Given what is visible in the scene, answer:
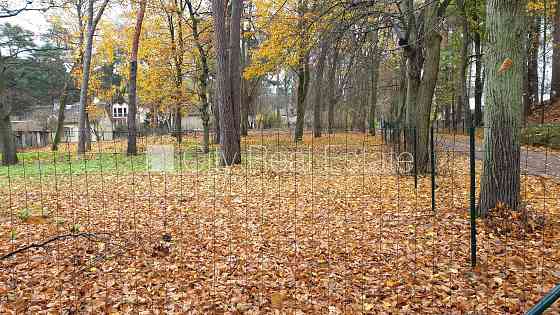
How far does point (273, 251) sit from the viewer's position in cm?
442

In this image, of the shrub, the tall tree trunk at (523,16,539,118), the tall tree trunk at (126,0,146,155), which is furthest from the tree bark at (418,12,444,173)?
the tall tree trunk at (523,16,539,118)

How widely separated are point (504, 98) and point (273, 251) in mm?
3487

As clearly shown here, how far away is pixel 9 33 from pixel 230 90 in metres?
18.5

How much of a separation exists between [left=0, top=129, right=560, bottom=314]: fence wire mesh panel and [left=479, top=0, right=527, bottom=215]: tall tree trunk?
35 cm

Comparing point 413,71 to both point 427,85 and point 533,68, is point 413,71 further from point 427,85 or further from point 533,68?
point 533,68

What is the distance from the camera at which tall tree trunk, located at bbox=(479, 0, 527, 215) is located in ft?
15.0

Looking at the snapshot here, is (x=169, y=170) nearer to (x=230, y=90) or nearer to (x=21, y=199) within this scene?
(x=230, y=90)

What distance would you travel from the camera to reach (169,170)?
1090 cm

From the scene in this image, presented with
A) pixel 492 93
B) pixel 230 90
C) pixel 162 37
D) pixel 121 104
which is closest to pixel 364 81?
pixel 162 37

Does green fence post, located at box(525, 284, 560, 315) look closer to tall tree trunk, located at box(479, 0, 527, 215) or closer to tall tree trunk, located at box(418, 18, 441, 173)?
tall tree trunk, located at box(479, 0, 527, 215)

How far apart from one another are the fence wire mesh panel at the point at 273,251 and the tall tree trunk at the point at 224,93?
2882 mm

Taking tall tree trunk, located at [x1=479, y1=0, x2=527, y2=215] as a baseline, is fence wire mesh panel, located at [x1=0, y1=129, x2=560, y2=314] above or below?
below

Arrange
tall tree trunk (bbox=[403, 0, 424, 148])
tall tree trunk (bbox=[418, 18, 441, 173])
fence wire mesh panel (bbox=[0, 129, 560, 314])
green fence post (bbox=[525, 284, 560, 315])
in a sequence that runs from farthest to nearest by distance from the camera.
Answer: tall tree trunk (bbox=[403, 0, 424, 148]) < tall tree trunk (bbox=[418, 18, 441, 173]) < fence wire mesh panel (bbox=[0, 129, 560, 314]) < green fence post (bbox=[525, 284, 560, 315])

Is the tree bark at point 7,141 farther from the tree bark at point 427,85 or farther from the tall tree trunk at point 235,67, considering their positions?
the tree bark at point 427,85
